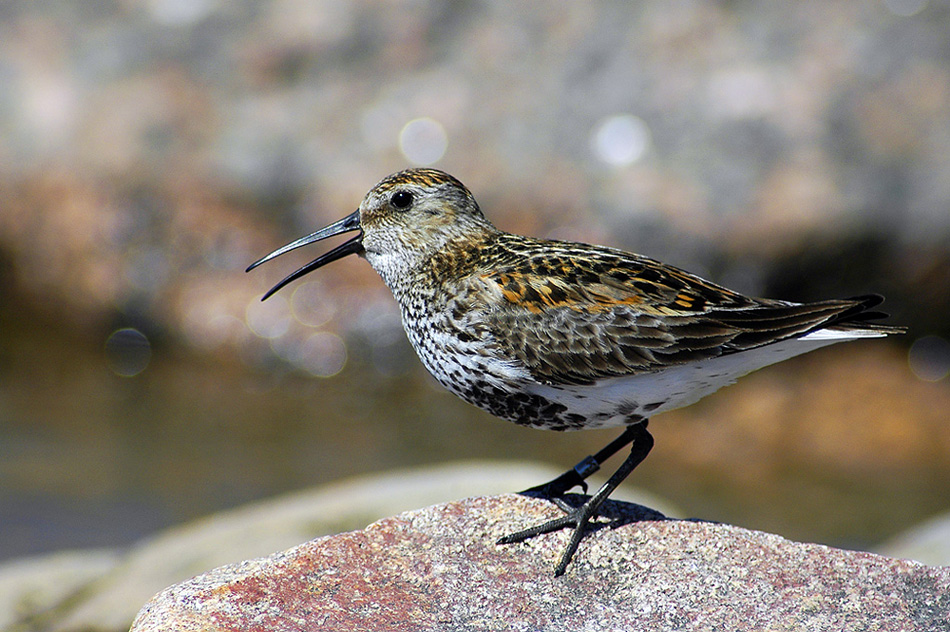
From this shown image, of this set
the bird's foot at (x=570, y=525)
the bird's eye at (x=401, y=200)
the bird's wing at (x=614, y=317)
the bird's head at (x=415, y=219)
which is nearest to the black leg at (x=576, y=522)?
the bird's foot at (x=570, y=525)

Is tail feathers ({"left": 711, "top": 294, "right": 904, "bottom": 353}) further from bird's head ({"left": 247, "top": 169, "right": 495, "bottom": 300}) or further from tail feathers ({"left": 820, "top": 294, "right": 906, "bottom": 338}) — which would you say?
bird's head ({"left": 247, "top": 169, "right": 495, "bottom": 300})

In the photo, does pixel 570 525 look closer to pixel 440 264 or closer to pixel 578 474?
pixel 578 474

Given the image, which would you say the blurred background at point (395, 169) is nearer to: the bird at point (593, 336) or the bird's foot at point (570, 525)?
the bird's foot at point (570, 525)

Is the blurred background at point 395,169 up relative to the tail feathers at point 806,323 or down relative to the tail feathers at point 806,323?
up

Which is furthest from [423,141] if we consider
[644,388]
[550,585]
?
[550,585]

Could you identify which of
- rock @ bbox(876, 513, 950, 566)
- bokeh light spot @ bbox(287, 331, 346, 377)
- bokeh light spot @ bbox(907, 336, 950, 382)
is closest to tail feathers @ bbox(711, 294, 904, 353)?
rock @ bbox(876, 513, 950, 566)

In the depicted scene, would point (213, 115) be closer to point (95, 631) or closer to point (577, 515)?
point (95, 631)
